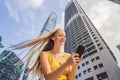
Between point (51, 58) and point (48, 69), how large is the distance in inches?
9.6

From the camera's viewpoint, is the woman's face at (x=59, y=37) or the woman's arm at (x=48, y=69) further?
the woman's face at (x=59, y=37)

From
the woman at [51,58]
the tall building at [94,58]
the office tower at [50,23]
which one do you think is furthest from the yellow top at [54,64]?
the office tower at [50,23]

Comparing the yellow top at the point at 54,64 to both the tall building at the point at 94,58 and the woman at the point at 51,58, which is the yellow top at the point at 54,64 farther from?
the tall building at the point at 94,58

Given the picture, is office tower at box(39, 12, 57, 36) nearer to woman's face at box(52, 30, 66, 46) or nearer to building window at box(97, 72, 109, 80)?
building window at box(97, 72, 109, 80)

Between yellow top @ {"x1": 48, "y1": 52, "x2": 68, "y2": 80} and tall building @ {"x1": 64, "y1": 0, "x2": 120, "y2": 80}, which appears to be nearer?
yellow top @ {"x1": 48, "y1": 52, "x2": 68, "y2": 80}

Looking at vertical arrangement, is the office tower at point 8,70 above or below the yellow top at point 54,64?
below

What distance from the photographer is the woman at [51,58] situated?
6.27ft

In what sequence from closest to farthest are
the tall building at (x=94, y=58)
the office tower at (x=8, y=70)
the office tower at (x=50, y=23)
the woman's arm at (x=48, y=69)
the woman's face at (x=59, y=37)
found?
the woman's arm at (x=48, y=69), the woman's face at (x=59, y=37), the tall building at (x=94, y=58), the office tower at (x=8, y=70), the office tower at (x=50, y=23)

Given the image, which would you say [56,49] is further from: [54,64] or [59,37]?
[54,64]

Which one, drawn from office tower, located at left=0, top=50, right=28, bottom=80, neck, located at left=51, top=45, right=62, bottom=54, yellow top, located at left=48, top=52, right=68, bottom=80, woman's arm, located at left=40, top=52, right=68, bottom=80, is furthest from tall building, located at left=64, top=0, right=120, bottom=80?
woman's arm, located at left=40, top=52, right=68, bottom=80

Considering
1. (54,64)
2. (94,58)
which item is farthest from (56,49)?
(94,58)

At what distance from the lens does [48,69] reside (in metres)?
2.01

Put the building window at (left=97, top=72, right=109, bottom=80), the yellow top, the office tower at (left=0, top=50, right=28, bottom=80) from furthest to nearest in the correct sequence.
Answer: the office tower at (left=0, top=50, right=28, bottom=80) < the building window at (left=97, top=72, right=109, bottom=80) < the yellow top

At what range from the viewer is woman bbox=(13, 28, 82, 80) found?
6.27 ft
